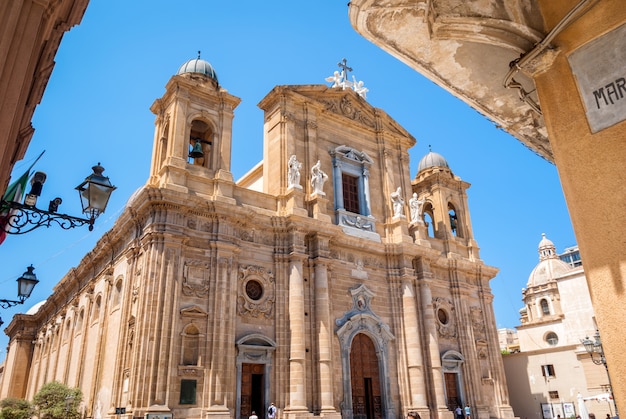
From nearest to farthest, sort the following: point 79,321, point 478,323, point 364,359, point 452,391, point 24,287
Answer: point 24,287
point 364,359
point 452,391
point 79,321
point 478,323

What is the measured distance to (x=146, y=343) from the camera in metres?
15.2

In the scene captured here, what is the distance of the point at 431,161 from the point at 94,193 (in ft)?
83.4

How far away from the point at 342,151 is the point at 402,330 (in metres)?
8.81

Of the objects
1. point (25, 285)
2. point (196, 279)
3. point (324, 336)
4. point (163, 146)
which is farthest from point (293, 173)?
point (25, 285)

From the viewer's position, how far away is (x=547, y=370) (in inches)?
1224

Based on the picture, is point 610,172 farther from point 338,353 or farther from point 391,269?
point 391,269

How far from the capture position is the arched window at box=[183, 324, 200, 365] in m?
16.1

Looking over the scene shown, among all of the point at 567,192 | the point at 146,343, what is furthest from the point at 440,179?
the point at 567,192

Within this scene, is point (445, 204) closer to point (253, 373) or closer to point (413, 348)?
point (413, 348)

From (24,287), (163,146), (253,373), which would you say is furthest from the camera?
(163,146)

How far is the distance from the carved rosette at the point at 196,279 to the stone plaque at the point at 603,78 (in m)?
14.8

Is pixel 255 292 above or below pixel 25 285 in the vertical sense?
above

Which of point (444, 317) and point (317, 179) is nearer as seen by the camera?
point (317, 179)

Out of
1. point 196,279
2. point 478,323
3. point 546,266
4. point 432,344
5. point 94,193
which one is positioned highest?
point 546,266
